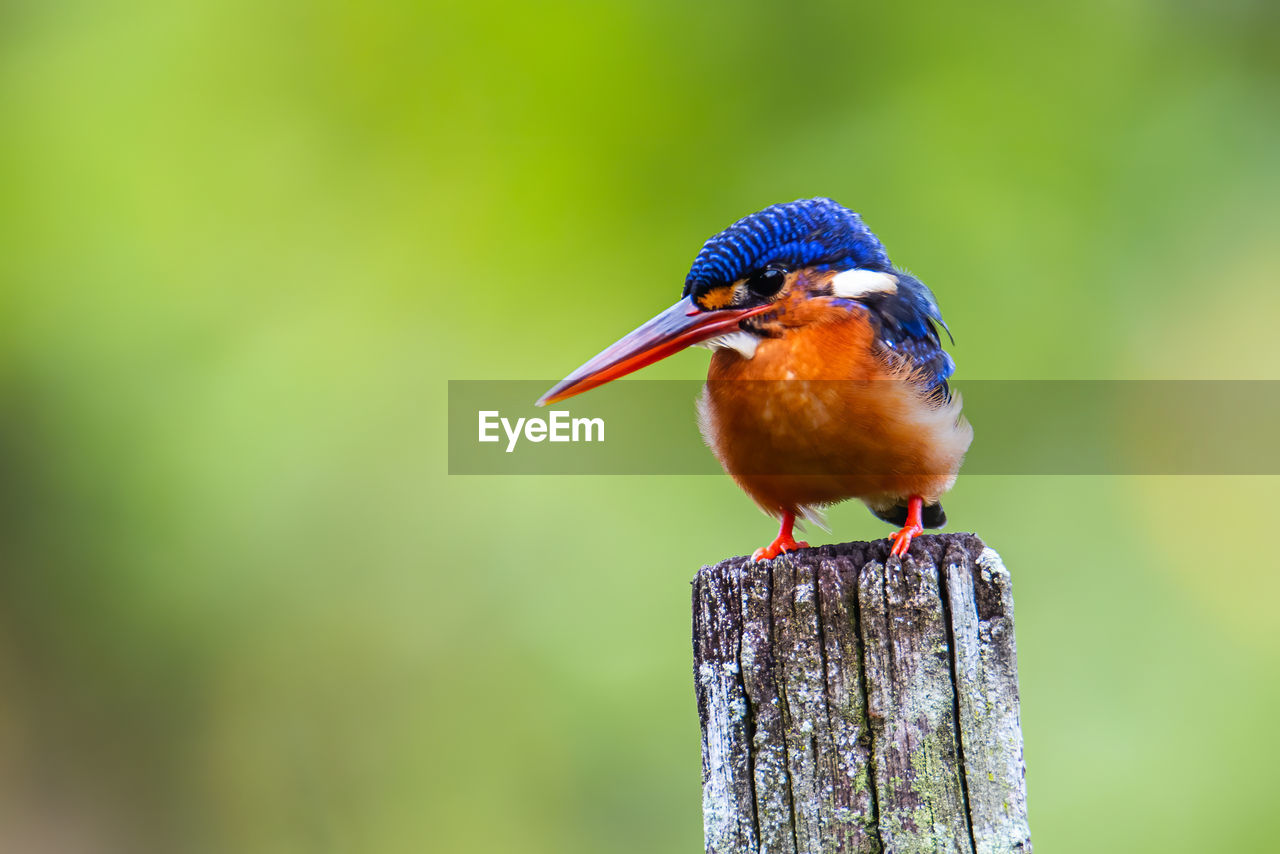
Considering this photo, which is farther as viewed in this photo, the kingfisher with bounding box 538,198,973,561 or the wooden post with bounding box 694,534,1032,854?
the kingfisher with bounding box 538,198,973,561

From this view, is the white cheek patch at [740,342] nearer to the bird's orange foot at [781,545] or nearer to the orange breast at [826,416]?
the orange breast at [826,416]

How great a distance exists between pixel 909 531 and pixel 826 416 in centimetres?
39

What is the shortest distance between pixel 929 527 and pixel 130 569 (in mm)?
4609

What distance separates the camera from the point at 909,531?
2562 millimetres

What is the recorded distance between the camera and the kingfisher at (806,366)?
111 inches

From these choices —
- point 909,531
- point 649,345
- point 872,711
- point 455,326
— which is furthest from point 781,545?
point 455,326

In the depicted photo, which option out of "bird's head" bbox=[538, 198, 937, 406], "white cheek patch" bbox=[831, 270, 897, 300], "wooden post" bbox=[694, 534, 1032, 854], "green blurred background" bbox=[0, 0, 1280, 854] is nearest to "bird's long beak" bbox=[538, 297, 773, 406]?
"bird's head" bbox=[538, 198, 937, 406]

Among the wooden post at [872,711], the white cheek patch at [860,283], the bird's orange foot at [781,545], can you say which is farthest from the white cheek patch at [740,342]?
the wooden post at [872,711]

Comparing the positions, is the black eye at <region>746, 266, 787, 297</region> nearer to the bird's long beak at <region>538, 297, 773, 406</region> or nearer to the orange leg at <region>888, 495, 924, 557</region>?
the bird's long beak at <region>538, 297, 773, 406</region>

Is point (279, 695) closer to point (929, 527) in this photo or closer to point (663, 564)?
point (663, 564)

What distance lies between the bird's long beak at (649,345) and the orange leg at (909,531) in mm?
657

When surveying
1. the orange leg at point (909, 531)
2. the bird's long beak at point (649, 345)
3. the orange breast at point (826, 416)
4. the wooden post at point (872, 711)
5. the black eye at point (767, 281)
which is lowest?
the wooden post at point (872, 711)

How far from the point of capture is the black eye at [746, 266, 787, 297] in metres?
2.92

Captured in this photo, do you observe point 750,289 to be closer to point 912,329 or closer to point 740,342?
point 740,342
